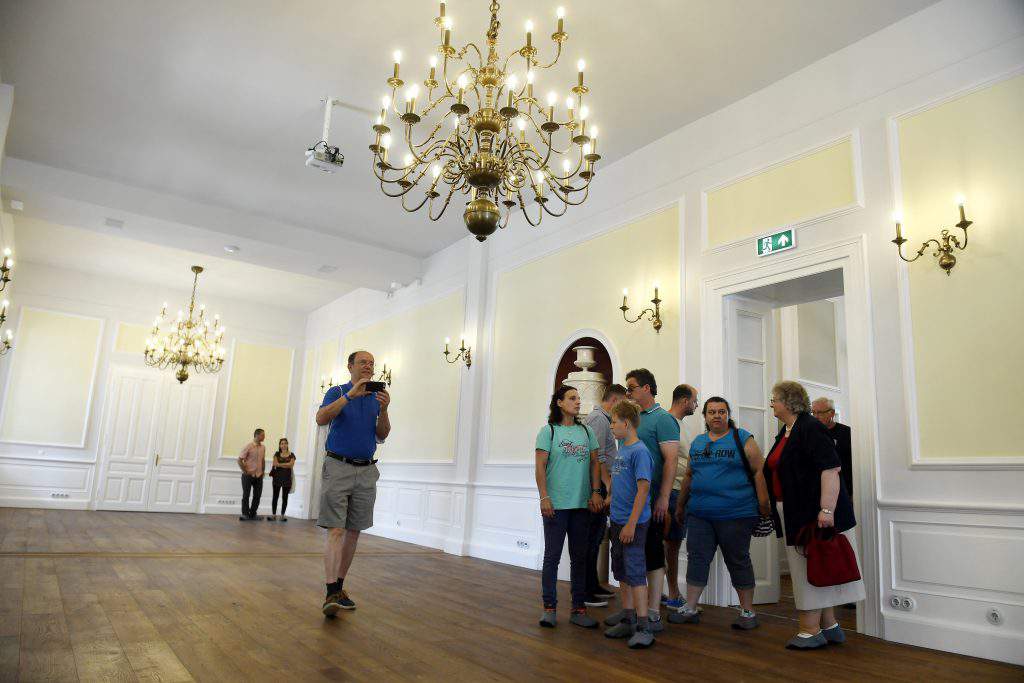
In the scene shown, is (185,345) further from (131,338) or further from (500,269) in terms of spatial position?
(500,269)

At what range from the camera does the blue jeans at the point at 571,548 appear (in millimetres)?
3465

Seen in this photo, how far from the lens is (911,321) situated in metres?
3.64

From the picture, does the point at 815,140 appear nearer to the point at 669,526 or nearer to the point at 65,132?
the point at 669,526

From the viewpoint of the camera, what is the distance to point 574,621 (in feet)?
11.3

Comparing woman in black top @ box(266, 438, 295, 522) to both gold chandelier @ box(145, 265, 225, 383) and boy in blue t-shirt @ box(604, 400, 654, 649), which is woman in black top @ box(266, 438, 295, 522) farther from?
boy in blue t-shirt @ box(604, 400, 654, 649)

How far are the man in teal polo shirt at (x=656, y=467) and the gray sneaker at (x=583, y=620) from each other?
0.99 ft

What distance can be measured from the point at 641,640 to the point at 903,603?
152cm

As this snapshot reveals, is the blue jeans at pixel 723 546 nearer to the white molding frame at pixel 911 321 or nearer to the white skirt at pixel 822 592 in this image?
the white skirt at pixel 822 592

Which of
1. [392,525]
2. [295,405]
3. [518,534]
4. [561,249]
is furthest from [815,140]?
[295,405]

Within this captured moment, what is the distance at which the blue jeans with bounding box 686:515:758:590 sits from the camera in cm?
358

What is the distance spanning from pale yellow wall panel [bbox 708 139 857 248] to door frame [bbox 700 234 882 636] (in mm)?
271

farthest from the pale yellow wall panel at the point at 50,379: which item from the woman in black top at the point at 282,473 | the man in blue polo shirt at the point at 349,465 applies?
the man in blue polo shirt at the point at 349,465

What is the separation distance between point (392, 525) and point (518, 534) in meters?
3.06

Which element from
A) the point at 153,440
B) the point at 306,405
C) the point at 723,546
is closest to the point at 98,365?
the point at 153,440
